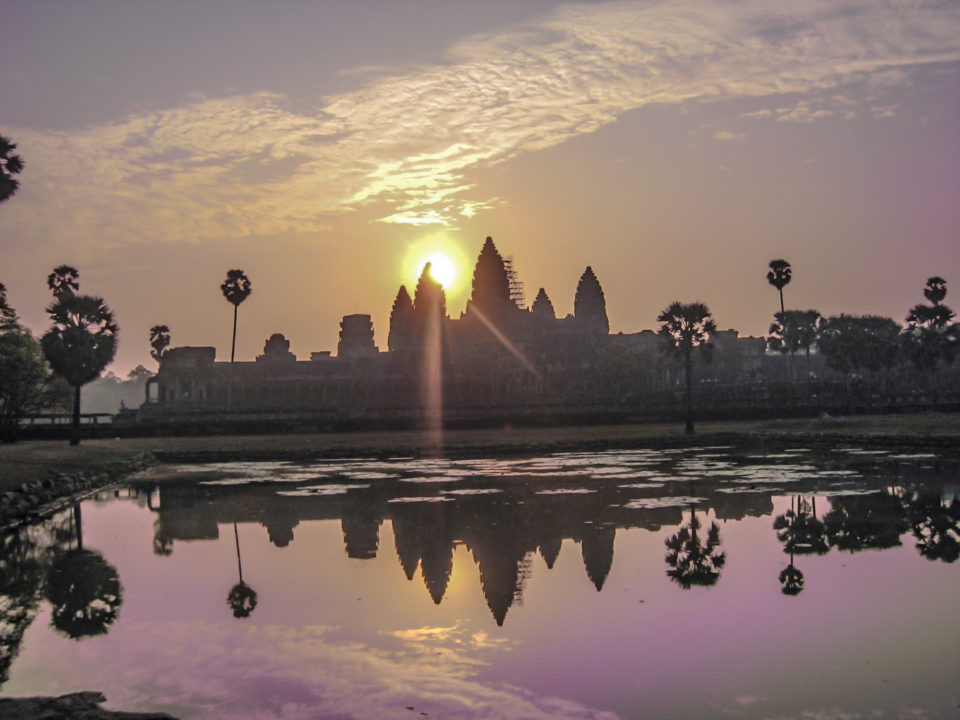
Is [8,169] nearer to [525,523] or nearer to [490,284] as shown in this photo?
[525,523]

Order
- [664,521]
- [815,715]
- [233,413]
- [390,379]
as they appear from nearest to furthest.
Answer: [815,715], [664,521], [233,413], [390,379]

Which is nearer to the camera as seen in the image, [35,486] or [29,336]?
[35,486]

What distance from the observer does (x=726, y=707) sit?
6.69m

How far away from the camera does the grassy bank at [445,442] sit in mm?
32094

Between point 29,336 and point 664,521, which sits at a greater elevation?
point 29,336

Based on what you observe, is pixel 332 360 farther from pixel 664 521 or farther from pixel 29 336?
pixel 664 521

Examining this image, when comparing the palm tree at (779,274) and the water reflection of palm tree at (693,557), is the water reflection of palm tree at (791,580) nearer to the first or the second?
the water reflection of palm tree at (693,557)

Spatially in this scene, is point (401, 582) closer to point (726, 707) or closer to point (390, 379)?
point (726, 707)

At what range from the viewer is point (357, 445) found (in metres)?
44.2

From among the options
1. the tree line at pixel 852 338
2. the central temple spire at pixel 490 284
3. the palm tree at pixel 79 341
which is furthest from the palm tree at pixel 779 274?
the palm tree at pixel 79 341

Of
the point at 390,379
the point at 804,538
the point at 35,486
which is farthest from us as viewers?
the point at 390,379

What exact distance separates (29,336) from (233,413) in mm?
15162

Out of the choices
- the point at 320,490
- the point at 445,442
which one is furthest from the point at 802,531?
the point at 445,442

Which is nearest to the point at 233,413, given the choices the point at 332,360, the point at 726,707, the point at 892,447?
the point at 332,360
